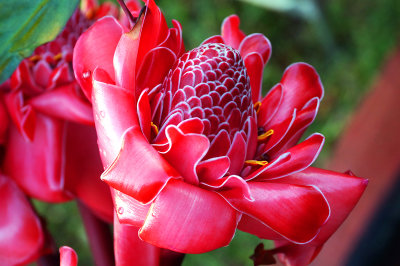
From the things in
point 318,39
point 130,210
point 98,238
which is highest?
point 130,210

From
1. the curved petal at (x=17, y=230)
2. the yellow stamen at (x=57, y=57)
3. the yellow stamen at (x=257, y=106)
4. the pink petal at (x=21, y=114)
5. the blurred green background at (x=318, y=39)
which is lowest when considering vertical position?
the blurred green background at (x=318, y=39)

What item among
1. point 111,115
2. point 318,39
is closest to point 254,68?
point 111,115

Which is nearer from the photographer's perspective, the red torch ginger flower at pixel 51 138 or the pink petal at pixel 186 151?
the pink petal at pixel 186 151

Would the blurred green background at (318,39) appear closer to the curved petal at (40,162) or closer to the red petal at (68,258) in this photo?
the curved petal at (40,162)

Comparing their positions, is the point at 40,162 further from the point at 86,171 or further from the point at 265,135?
the point at 265,135

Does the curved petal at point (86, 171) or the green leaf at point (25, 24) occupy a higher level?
the green leaf at point (25, 24)

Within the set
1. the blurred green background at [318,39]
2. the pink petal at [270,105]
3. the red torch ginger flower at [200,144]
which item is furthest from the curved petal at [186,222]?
the blurred green background at [318,39]
